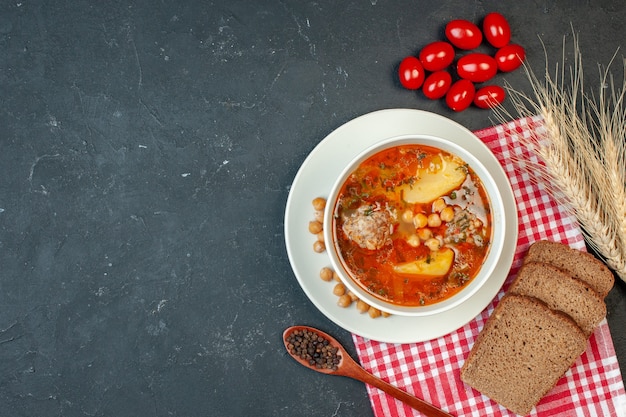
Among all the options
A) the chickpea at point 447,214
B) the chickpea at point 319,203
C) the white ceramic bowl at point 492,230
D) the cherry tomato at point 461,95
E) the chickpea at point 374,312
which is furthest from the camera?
the cherry tomato at point 461,95

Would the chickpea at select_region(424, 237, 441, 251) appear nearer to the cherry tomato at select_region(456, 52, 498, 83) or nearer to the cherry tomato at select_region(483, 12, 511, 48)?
the cherry tomato at select_region(456, 52, 498, 83)

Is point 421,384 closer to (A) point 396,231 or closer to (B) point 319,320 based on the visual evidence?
(B) point 319,320

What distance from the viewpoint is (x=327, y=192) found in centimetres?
315

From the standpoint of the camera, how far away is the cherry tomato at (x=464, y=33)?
334cm

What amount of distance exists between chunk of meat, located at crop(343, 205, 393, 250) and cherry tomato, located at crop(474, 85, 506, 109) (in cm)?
86

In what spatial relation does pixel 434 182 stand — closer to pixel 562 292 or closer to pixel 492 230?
pixel 492 230

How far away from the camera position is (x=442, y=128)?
3113mm

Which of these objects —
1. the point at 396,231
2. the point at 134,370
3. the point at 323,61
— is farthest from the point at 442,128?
the point at 134,370

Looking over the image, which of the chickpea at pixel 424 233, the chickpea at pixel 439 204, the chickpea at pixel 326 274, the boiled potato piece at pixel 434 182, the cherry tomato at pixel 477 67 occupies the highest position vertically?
the cherry tomato at pixel 477 67

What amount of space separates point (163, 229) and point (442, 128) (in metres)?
1.57

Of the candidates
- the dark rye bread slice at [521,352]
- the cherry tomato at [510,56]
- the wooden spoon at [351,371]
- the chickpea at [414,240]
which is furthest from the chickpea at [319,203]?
the cherry tomato at [510,56]

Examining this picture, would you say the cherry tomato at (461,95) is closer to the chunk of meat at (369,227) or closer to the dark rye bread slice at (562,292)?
the chunk of meat at (369,227)

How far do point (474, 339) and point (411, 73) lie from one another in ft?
4.74

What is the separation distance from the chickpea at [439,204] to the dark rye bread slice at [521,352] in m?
0.63
